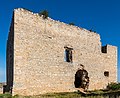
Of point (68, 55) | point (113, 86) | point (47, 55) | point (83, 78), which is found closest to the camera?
point (47, 55)

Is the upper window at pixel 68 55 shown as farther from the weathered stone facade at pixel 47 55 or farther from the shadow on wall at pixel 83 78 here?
the shadow on wall at pixel 83 78

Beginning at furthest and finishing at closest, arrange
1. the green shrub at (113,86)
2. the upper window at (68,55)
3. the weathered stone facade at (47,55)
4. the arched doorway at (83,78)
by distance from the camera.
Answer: the arched doorway at (83,78), the green shrub at (113,86), the upper window at (68,55), the weathered stone facade at (47,55)

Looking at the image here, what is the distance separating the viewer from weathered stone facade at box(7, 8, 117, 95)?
2031 centimetres

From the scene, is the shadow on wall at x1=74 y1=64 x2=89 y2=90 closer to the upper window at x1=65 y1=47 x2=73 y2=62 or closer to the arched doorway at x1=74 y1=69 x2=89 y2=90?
the arched doorway at x1=74 y1=69 x2=89 y2=90

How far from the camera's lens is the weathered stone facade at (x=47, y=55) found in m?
20.3

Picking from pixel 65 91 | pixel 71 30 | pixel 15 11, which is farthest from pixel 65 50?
pixel 15 11

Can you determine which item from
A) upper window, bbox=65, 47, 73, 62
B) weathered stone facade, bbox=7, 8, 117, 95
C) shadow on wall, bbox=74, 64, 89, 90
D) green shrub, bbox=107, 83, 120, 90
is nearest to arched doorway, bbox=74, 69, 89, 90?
shadow on wall, bbox=74, 64, 89, 90

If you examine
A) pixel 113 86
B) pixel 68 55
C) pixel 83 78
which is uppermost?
pixel 68 55

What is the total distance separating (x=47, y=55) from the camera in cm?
2247

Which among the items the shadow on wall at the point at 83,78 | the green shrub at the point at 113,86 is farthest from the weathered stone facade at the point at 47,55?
the green shrub at the point at 113,86

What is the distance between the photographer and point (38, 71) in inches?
847

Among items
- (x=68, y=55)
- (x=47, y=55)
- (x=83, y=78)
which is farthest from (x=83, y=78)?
(x=47, y=55)

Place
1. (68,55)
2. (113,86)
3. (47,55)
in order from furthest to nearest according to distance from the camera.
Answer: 1. (113,86)
2. (68,55)
3. (47,55)

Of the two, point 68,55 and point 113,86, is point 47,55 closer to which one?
point 68,55
